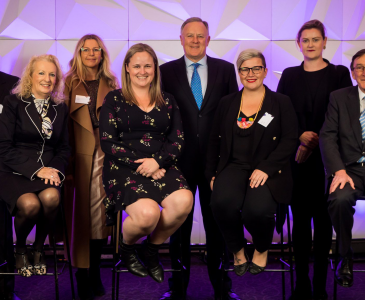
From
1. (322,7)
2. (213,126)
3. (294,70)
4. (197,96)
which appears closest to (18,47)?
(197,96)

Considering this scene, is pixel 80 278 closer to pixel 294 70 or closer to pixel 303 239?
pixel 303 239

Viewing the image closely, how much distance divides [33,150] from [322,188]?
87.9 inches

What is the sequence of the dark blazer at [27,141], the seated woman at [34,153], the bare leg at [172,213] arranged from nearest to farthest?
the bare leg at [172,213]
the seated woman at [34,153]
the dark blazer at [27,141]

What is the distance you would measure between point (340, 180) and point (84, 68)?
214cm

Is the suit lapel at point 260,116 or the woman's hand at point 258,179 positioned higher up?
the suit lapel at point 260,116

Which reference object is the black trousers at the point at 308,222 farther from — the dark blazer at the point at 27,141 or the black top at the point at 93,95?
the dark blazer at the point at 27,141

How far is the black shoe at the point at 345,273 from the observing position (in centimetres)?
278

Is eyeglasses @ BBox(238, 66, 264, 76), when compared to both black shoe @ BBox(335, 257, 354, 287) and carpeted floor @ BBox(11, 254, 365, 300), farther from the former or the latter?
carpeted floor @ BBox(11, 254, 365, 300)

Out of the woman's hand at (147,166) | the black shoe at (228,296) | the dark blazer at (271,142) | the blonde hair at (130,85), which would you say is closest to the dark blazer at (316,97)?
the dark blazer at (271,142)

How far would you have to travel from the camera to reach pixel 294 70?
3508mm

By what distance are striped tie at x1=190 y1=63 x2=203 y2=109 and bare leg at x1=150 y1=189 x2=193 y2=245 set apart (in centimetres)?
86

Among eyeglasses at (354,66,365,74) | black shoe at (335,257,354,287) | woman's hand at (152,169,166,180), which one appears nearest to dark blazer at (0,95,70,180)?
woman's hand at (152,169,166,180)

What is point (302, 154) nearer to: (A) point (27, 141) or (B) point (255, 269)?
(B) point (255, 269)

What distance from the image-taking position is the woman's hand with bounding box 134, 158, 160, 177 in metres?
2.84
